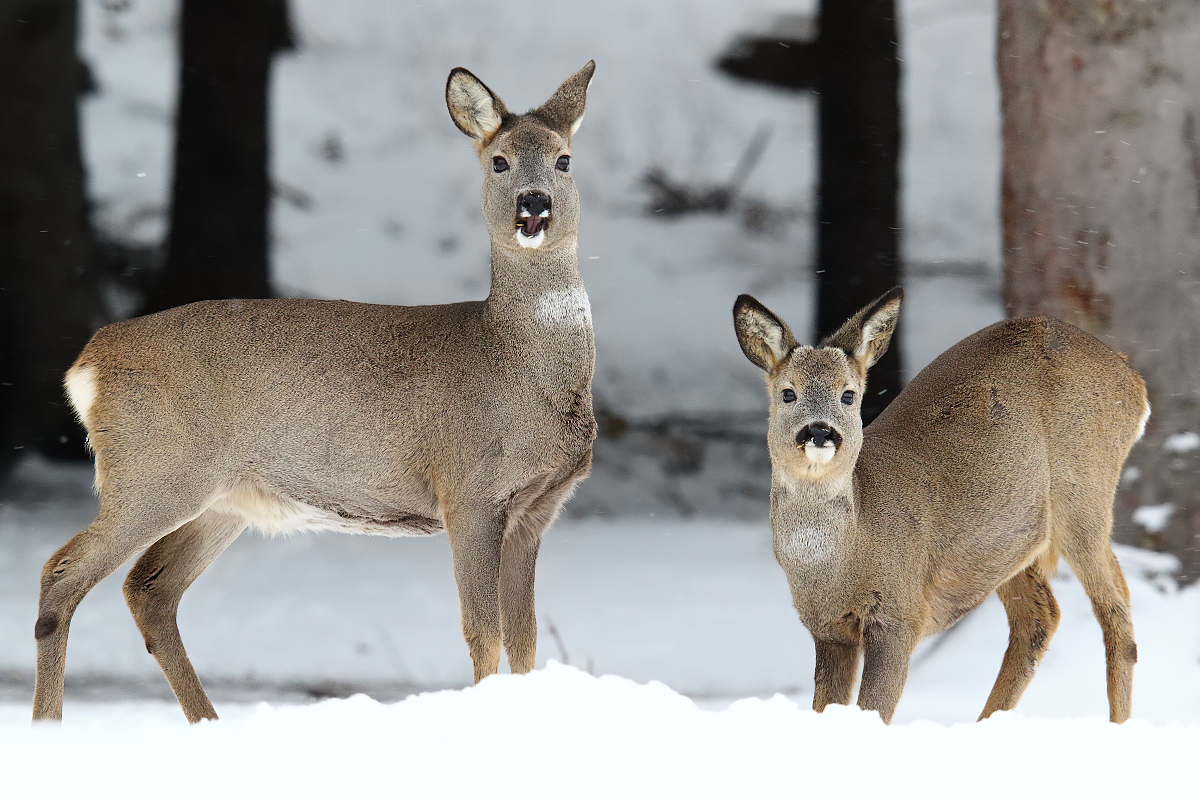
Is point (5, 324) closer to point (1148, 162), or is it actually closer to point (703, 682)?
point (703, 682)

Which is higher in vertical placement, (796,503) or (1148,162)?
(1148,162)

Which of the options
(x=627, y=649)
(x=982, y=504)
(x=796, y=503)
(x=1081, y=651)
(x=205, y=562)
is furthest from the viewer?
(x=627, y=649)

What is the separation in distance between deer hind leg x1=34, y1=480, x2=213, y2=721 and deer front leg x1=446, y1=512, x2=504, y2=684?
0.97m

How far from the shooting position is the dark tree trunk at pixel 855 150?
8.44 m

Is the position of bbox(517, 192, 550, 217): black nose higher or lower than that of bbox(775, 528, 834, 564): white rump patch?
higher

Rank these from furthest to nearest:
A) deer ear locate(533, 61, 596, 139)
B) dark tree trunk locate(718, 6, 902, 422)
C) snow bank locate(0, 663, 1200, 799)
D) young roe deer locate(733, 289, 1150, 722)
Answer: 1. dark tree trunk locate(718, 6, 902, 422)
2. deer ear locate(533, 61, 596, 139)
3. young roe deer locate(733, 289, 1150, 722)
4. snow bank locate(0, 663, 1200, 799)

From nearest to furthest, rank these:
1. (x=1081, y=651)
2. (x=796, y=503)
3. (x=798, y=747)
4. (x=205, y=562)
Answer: (x=798, y=747) < (x=796, y=503) < (x=205, y=562) < (x=1081, y=651)

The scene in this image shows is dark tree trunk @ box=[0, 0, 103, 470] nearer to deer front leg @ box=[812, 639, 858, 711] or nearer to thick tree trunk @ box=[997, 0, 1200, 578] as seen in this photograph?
deer front leg @ box=[812, 639, 858, 711]

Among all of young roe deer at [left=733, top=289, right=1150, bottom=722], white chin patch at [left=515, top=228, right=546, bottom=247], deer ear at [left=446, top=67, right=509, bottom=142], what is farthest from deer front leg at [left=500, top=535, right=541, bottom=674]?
deer ear at [left=446, top=67, right=509, bottom=142]

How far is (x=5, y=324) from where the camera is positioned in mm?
8516

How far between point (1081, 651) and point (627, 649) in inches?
84.0

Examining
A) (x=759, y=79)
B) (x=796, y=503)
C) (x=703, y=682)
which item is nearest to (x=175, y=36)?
(x=759, y=79)

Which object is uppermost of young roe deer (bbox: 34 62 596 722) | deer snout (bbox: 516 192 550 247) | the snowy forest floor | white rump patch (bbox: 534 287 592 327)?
deer snout (bbox: 516 192 550 247)

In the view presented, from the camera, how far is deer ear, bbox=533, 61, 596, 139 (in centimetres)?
559
